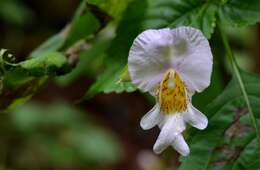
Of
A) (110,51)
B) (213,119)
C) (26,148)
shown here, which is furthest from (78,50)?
(26,148)

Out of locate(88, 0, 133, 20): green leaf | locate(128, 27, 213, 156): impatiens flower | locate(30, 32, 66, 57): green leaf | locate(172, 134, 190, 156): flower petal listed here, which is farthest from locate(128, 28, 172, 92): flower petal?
locate(30, 32, 66, 57): green leaf

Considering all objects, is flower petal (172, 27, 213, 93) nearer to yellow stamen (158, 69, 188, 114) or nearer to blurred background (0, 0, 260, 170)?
yellow stamen (158, 69, 188, 114)

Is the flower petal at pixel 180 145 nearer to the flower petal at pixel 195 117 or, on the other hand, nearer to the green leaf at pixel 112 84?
the flower petal at pixel 195 117

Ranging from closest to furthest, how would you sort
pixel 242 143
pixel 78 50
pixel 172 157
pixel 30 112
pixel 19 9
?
pixel 242 143 < pixel 78 50 < pixel 172 157 < pixel 30 112 < pixel 19 9

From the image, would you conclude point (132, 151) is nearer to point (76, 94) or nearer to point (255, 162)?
point (76, 94)

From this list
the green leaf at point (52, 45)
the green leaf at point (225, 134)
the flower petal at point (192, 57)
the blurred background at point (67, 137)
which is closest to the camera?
the flower petal at point (192, 57)

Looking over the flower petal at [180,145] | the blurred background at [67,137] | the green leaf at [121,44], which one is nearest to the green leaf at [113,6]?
the green leaf at [121,44]
